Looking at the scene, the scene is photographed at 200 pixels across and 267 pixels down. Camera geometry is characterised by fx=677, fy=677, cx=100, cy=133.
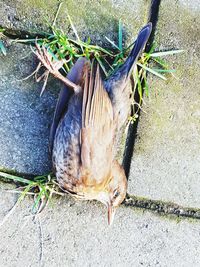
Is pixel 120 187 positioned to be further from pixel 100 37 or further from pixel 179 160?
pixel 100 37

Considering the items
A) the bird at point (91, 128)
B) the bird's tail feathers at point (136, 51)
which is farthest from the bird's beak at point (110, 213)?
the bird's tail feathers at point (136, 51)

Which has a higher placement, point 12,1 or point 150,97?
point 12,1

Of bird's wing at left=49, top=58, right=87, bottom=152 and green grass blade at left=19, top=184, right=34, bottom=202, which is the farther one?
green grass blade at left=19, top=184, right=34, bottom=202

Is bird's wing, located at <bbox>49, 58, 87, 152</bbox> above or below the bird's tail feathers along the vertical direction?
below

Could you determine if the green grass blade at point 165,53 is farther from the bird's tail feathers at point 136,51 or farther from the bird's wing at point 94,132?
the bird's wing at point 94,132

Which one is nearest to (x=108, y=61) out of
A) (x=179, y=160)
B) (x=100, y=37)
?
(x=100, y=37)

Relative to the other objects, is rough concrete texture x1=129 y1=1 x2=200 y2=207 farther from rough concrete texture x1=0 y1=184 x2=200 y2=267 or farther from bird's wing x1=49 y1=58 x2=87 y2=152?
bird's wing x1=49 y1=58 x2=87 y2=152

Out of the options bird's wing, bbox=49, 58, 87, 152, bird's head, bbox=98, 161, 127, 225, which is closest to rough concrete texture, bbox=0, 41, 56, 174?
bird's wing, bbox=49, 58, 87, 152
